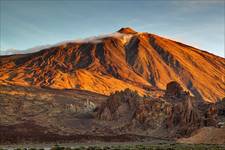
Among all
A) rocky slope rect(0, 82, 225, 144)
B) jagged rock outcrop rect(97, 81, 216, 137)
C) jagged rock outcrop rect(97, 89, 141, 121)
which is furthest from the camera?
jagged rock outcrop rect(97, 89, 141, 121)

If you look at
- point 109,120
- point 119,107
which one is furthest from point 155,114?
point 109,120

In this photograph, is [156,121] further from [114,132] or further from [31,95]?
[31,95]

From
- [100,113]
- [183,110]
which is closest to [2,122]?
[100,113]

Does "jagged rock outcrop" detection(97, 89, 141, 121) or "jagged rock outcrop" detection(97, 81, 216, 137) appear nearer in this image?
"jagged rock outcrop" detection(97, 81, 216, 137)

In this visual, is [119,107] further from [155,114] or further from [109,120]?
[155,114]

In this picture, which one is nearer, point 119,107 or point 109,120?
point 109,120

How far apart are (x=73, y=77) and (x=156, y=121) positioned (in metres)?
105

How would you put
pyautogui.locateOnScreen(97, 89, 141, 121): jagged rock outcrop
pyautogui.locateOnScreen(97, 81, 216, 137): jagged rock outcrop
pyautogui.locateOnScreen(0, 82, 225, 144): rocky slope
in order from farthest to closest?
1. pyautogui.locateOnScreen(97, 89, 141, 121): jagged rock outcrop
2. pyautogui.locateOnScreen(97, 81, 216, 137): jagged rock outcrop
3. pyautogui.locateOnScreen(0, 82, 225, 144): rocky slope

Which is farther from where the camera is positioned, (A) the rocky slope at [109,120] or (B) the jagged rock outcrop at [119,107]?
(B) the jagged rock outcrop at [119,107]

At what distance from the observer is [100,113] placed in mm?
106438

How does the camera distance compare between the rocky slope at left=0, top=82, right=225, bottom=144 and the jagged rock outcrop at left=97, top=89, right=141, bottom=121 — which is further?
the jagged rock outcrop at left=97, top=89, right=141, bottom=121

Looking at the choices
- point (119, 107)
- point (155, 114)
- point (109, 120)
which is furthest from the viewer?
point (119, 107)

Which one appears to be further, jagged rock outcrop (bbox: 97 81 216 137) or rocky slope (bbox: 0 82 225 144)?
jagged rock outcrop (bbox: 97 81 216 137)

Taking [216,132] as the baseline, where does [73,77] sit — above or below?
above
